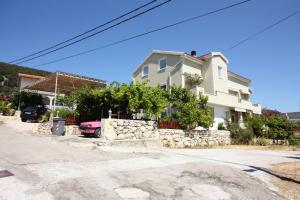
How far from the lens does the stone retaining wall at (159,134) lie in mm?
14515

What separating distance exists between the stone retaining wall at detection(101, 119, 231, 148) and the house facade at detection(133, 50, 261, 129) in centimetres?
442

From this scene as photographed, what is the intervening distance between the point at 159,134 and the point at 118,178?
10379mm

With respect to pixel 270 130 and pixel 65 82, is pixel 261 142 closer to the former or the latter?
pixel 270 130

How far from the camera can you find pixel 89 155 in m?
9.97

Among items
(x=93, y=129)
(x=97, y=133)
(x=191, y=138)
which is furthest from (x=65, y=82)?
(x=191, y=138)

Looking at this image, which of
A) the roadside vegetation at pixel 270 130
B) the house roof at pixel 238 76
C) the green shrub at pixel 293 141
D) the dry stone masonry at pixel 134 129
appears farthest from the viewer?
the house roof at pixel 238 76

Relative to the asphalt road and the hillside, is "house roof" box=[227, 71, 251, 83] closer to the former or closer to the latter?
the asphalt road

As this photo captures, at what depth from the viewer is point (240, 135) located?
24.1 metres

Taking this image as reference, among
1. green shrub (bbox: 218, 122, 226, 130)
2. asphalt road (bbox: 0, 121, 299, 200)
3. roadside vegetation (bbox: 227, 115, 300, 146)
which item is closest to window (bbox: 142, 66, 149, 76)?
green shrub (bbox: 218, 122, 226, 130)

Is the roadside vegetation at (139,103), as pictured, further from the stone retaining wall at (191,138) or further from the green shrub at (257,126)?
the green shrub at (257,126)

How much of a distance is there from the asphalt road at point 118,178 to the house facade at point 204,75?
15.4 m

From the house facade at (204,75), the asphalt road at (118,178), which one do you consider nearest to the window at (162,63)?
the house facade at (204,75)

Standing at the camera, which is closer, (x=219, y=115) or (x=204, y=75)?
(x=219, y=115)

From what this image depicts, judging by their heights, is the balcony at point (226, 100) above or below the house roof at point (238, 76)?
below
